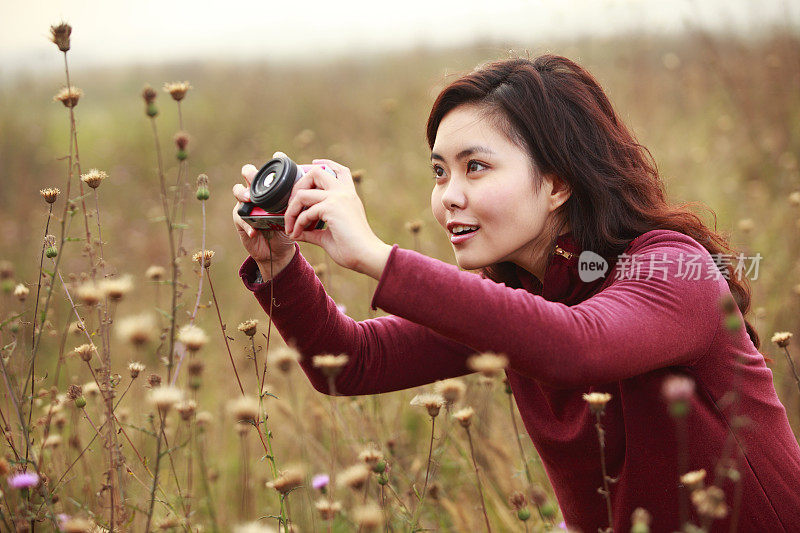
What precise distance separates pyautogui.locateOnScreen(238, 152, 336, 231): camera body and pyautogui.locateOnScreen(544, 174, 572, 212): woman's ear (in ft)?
1.73

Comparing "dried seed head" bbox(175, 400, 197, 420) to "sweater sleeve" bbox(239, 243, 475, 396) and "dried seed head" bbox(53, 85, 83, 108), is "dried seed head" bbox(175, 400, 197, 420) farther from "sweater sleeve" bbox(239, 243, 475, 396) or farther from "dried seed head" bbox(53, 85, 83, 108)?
"dried seed head" bbox(53, 85, 83, 108)

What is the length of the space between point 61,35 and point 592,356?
43.7 inches

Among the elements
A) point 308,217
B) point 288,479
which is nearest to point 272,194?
point 308,217

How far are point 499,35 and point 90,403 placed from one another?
11.0ft

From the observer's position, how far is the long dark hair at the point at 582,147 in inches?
59.5

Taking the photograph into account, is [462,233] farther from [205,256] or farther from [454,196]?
[205,256]

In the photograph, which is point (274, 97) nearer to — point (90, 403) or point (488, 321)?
point (90, 403)

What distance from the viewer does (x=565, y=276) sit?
150 centimetres

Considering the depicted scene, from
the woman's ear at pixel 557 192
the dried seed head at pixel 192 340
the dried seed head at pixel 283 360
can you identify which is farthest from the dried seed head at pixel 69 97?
the woman's ear at pixel 557 192

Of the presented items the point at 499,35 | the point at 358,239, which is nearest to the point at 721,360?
the point at 358,239

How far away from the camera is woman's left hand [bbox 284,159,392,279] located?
1.09 meters

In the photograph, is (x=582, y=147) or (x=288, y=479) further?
(x=582, y=147)

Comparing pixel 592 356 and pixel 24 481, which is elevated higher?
pixel 592 356

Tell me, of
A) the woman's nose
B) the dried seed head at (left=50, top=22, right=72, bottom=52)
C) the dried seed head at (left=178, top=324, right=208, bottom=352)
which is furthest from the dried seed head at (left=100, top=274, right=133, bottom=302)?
the woman's nose
